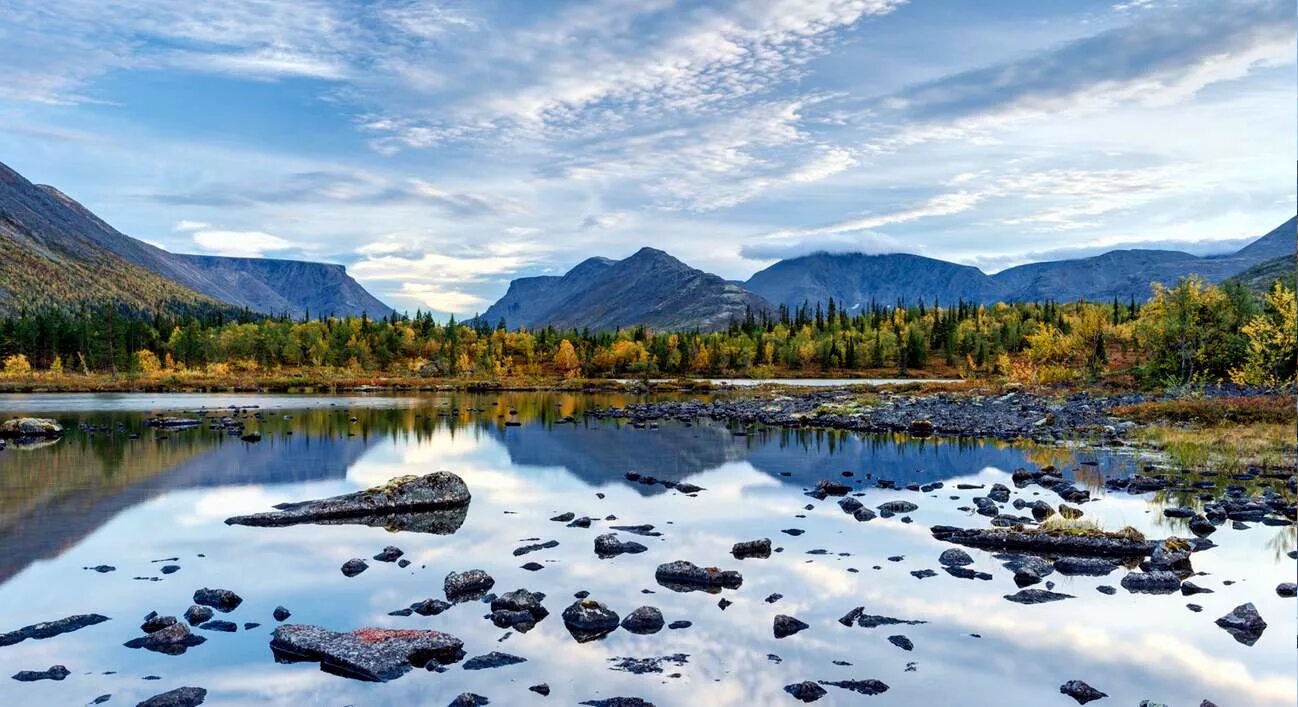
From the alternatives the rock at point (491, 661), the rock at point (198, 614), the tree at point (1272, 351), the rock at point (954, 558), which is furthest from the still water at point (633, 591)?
the tree at point (1272, 351)

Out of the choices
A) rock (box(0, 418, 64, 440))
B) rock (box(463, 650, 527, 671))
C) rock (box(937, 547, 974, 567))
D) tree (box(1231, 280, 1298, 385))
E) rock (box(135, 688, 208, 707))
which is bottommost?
rock (box(937, 547, 974, 567))

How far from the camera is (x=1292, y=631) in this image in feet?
57.5

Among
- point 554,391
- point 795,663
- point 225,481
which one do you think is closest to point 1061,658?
point 795,663

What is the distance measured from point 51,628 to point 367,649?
768cm

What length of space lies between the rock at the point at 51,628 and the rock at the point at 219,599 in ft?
6.37

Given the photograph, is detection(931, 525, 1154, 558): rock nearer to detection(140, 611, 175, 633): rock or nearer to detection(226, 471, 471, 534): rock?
detection(226, 471, 471, 534): rock

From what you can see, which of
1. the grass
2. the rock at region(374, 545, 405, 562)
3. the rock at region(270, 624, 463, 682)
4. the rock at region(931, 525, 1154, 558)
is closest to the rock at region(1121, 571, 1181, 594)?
the rock at region(931, 525, 1154, 558)

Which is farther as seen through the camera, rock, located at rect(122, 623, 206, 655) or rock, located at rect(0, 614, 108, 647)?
rock, located at rect(0, 614, 108, 647)

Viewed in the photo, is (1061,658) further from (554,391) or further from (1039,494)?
(554,391)

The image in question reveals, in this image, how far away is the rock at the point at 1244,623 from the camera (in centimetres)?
1706

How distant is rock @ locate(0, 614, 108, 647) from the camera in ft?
55.6

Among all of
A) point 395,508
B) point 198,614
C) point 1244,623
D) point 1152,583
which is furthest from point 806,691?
point 395,508

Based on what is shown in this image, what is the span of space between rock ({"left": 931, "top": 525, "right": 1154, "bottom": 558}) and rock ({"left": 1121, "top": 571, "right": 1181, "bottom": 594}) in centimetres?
241

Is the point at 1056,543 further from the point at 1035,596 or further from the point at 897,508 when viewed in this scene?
the point at 897,508
